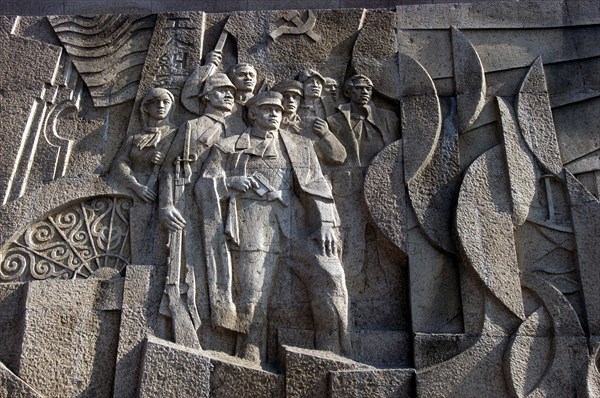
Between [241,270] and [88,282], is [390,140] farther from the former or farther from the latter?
[88,282]

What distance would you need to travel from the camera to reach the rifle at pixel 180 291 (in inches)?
230

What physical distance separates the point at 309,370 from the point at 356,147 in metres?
2.15

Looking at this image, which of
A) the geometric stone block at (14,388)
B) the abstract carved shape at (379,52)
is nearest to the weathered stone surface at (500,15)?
the abstract carved shape at (379,52)

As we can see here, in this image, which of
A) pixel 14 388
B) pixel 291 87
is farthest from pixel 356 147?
pixel 14 388

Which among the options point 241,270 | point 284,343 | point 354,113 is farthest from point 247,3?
point 284,343

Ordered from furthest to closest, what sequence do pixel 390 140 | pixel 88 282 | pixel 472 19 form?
pixel 472 19, pixel 390 140, pixel 88 282

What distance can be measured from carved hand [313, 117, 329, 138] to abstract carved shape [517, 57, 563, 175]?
1.83m

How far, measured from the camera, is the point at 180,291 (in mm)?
5980

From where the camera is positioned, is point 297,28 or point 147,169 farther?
point 297,28

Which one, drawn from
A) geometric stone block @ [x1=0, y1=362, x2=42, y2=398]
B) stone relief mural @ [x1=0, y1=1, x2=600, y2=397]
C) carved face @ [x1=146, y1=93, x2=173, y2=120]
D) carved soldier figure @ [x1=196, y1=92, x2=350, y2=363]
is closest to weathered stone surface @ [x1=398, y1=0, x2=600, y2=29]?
stone relief mural @ [x1=0, y1=1, x2=600, y2=397]

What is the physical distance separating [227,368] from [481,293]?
2241mm

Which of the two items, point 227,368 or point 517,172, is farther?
point 517,172

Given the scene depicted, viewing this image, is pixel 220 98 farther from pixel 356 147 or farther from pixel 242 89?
pixel 356 147

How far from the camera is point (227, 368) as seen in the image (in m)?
5.66
